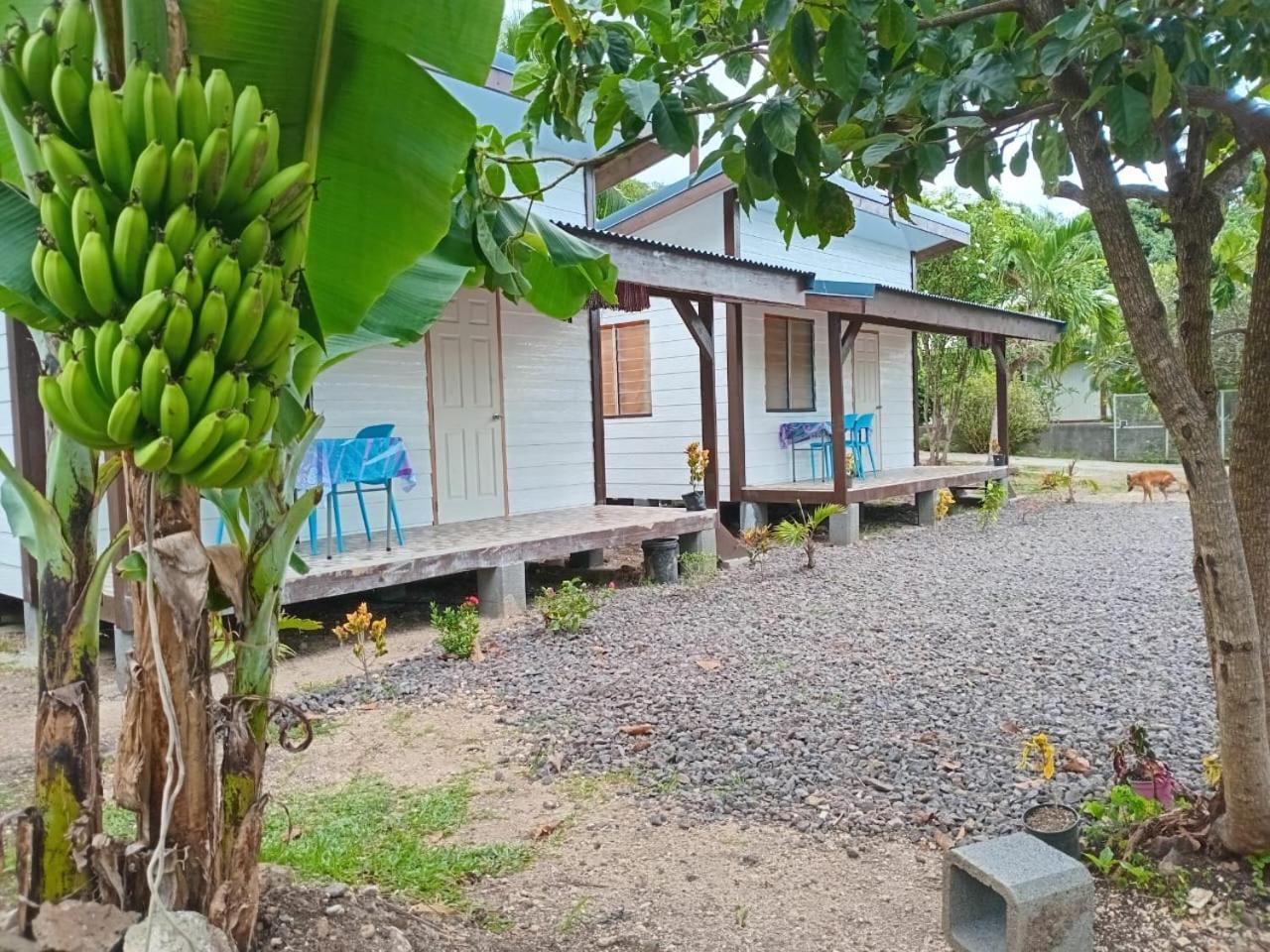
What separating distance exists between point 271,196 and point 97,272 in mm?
322

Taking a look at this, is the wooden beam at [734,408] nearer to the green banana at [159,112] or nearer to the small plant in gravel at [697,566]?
the small plant in gravel at [697,566]

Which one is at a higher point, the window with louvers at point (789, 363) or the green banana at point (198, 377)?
the window with louvers at point (789, 363)

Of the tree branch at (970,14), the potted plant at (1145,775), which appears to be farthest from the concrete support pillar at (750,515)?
the tree branch at (970,14)

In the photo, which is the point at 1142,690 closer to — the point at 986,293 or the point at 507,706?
the point at 507,706

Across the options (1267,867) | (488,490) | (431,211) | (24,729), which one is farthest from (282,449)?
(488,490)

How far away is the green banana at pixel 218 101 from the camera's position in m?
1.62

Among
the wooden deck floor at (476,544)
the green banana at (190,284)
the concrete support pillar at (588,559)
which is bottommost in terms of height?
the concrete support pillar at (588,559)

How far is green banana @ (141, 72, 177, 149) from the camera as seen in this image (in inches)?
60.3

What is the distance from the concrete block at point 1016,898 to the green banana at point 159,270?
2.39 meters

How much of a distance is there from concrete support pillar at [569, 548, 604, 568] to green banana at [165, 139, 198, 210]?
23.8 feet

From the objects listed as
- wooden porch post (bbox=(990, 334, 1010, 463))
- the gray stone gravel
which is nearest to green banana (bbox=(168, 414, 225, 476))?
the gray stone gravel

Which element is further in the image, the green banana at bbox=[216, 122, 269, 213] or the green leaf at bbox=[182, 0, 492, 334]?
the green leaf at bbox=[182, 0, 492, 334]

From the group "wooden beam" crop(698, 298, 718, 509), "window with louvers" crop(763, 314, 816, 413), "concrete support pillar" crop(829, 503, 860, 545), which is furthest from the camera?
"window with louvers" crop(763, 314, 816, 413)

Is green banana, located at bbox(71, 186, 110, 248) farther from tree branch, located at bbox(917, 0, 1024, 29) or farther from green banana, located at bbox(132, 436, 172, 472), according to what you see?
tree branch, located at bbox(917, 0, 1024, 29)
